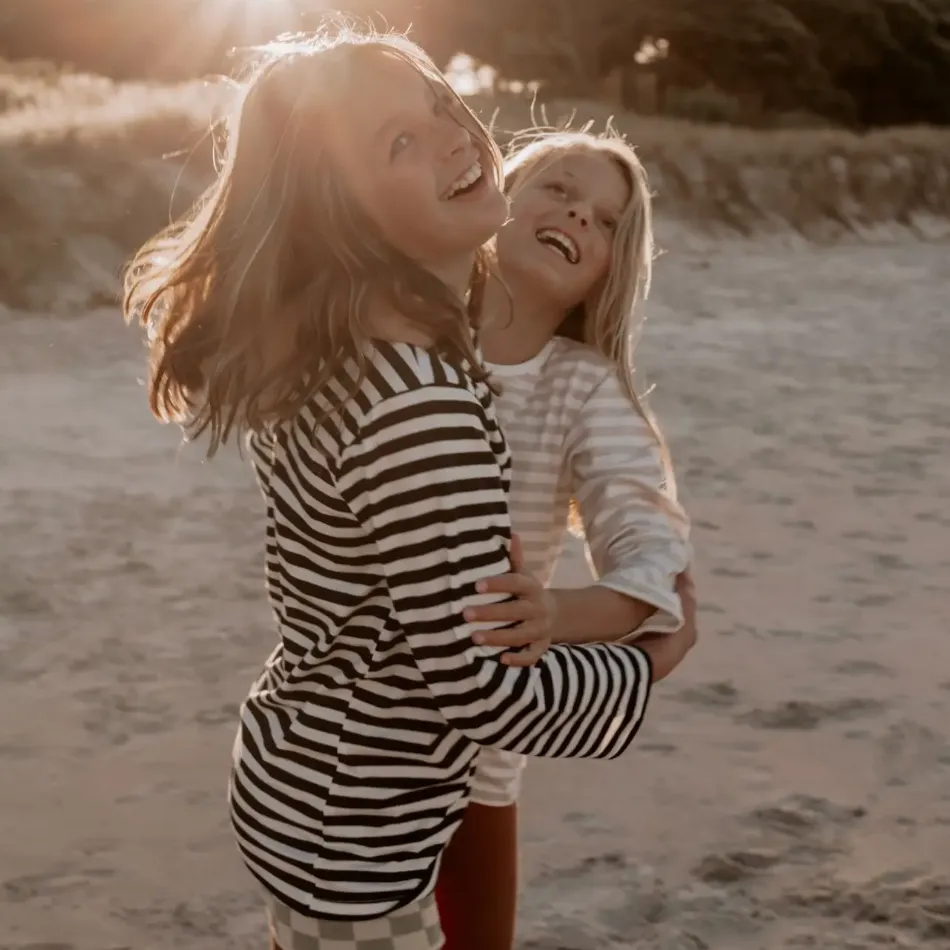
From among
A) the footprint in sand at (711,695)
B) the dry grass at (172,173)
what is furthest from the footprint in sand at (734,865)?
the dry grass at (172,173)

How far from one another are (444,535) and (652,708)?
2.49 meters

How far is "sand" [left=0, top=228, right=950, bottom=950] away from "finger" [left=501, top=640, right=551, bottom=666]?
148 cm

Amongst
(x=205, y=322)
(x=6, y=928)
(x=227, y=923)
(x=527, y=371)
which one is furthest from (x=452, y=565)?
(x=6, y=928)

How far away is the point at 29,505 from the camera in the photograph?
5113 mm

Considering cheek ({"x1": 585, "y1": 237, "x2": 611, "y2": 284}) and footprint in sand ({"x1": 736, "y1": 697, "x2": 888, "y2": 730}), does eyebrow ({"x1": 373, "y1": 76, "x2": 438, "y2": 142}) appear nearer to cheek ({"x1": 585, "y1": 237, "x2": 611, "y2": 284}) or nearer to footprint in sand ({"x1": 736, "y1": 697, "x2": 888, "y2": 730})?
cheek ({"x1": 585, "y1": 237, "x2": 611, "y2": 284})

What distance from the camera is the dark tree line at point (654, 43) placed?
15656mm

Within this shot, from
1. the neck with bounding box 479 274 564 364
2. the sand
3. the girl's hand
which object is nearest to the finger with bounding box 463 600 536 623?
the girl's hand

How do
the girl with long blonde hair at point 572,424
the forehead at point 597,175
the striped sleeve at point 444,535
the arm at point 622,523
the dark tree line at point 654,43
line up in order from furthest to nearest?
the dark tree line at point 654,43, the forehead at point 597,175, the girl with long blonde hair at point 572,424, the arm at point 622,523, the striped sleeve at point 444,535

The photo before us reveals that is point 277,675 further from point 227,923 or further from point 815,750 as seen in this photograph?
point 815,750

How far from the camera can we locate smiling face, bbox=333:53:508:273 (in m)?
1.25

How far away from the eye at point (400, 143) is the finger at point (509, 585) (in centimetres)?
43

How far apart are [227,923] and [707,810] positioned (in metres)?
1.11

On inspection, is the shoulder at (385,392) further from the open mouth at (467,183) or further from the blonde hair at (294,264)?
the open mouth at (467,183)

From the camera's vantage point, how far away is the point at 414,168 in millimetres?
1261
